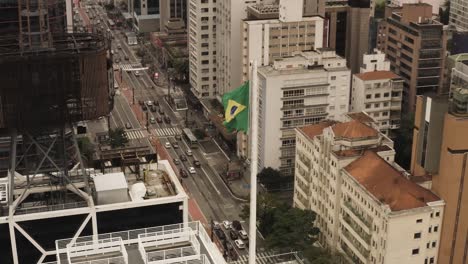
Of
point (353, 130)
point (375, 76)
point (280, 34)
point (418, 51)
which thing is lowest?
point (353, 130)

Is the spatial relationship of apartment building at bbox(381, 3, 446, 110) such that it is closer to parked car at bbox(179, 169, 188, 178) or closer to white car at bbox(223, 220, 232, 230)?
parked car at bbox(179, 169, 188, 178)

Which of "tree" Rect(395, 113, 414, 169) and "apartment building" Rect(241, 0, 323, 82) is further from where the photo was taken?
"apartment building" Rect(241, 0, 323, 82)

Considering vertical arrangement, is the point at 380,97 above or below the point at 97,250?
below

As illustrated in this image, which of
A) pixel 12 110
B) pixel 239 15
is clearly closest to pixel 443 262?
pixel 12 110

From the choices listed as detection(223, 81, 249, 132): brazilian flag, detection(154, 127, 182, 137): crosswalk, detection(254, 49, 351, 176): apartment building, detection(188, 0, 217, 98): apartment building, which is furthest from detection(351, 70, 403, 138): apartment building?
detection(223, 81, 249, 132): brazilian flag

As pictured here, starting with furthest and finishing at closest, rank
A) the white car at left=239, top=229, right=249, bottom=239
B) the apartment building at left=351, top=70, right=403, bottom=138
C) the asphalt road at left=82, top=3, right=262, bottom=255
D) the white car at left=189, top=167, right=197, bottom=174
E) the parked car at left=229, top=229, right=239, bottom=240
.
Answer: the white car at left=189, top=167, right=197, bottom=174 < the apartment building at left=351, top=70, right=403, bottom=138 < the asphalt road at left=82, top=3, right=262, bottom=255 < the parked car at left=229, top=229, right=239, bottom=240 < the white car at left=239, top=229, right=249, bottom=239

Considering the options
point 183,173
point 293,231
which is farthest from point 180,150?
point 293,231

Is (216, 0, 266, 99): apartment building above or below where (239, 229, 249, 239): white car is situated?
above

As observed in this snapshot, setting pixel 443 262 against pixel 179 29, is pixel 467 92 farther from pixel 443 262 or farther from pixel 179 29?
pixel 179 29

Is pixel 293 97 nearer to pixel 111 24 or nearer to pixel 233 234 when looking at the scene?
pixel 233 234
